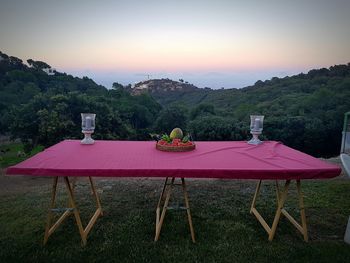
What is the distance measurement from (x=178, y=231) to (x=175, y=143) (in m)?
0.89

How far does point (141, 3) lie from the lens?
11.0 metres

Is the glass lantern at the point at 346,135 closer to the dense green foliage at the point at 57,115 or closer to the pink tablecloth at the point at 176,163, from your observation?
the pink tablecloth at the point at 176,163

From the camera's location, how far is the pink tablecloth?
6.78 feet

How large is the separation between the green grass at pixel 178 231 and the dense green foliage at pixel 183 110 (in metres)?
8.39

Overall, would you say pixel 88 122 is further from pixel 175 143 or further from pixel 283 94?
pixel 283 94

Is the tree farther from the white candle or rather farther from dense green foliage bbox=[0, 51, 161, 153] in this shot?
the white candle

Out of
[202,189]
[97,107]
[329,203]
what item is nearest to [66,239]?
[202,189]

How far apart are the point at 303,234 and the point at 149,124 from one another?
60.9 ft

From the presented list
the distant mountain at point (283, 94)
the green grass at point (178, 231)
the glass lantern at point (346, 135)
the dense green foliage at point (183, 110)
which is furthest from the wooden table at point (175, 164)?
the distant mountain at point (283, 94)

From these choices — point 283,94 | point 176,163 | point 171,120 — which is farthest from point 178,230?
point 283,94

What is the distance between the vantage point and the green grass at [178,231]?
2420 mm

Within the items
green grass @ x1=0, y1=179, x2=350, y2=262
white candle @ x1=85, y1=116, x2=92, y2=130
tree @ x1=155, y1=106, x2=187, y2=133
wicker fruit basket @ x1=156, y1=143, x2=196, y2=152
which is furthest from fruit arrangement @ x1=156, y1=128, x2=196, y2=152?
tree @ x1=155, y1=106, x2=187, y2=133

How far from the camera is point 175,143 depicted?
108 inches

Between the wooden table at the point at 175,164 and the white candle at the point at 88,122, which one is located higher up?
the white candle at the point at 88,122
